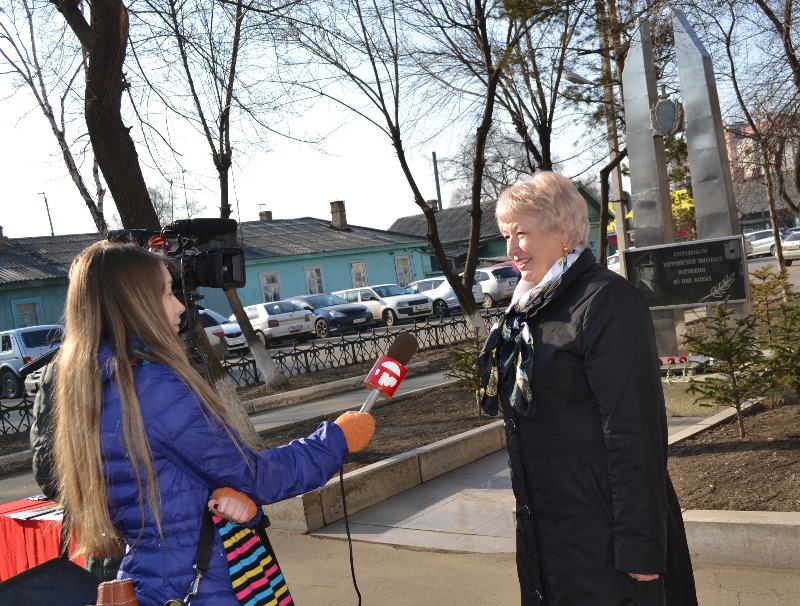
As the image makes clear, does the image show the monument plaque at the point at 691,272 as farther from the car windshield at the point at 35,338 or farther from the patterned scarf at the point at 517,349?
the car windshield at the point at 35,338

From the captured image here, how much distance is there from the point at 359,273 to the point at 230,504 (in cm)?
4278

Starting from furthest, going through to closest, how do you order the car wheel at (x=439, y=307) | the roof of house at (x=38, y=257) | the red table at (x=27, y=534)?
the car wheel at (x=439, y=307) → the roof of house at (x=38, y=257) → the red table at (x=27, y=534)

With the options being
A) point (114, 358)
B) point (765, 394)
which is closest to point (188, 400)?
point (114, 358)

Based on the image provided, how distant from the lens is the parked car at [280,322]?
2986 centimetres

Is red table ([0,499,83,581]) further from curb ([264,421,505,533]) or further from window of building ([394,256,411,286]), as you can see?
window of building ([394,256,411,286])

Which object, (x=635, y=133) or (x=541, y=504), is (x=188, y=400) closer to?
(x=541, y=504)

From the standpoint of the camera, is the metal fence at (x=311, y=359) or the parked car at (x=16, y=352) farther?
the parked car at (x=16, y=352)

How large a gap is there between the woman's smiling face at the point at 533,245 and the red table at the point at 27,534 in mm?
2709

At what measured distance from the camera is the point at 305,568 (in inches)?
231

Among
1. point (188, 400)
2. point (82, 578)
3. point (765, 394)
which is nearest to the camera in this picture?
point (188, 400)

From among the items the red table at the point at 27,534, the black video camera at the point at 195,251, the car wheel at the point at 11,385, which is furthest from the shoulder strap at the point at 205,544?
the car wheel at the point at 11,385

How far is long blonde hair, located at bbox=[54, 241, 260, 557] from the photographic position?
2.31 metres

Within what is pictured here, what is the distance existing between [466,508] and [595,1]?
25.7ft

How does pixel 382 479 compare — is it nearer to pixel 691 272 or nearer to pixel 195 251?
pixel 195 251
